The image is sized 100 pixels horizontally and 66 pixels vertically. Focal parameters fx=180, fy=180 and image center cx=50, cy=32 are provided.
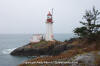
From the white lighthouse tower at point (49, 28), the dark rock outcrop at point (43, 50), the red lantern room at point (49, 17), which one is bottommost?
the dark rock outcrop at point (43, 50)

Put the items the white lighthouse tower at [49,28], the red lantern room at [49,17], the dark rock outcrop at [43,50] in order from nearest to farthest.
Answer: the dark rock outcrop at [43,50]
the red lantern room at [49,17]
the white lighthouse tower at [49,28]

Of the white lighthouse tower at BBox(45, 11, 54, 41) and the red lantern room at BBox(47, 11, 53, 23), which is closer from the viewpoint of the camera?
the red lantern room at BBox(47, 11, 53, 23)

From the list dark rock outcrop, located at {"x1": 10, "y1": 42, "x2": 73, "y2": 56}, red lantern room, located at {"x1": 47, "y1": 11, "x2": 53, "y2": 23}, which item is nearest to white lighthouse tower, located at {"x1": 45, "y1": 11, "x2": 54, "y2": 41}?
red lantern room, located at {"x1": 47, "y1": 11, "x2": 53, "y2": 23}

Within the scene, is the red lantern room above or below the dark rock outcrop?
above

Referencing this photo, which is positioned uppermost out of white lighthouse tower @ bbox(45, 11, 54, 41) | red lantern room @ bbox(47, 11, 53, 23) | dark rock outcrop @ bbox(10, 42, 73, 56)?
red lantern room @ bbox(47, 11, 53, 23)

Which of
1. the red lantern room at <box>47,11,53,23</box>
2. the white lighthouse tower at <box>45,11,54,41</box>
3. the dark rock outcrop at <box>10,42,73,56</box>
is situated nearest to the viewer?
the dark rock outcrop at <box>10,42,73,56</box>

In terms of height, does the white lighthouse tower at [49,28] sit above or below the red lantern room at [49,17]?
below

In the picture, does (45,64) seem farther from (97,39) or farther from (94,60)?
(97,39)

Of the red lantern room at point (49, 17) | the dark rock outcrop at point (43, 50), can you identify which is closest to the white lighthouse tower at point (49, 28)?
the red lantern room at point (49, 17)

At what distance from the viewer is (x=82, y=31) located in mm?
27109

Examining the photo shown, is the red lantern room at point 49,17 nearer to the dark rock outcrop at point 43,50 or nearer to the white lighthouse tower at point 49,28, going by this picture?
the white lighthouse tower at point 49,28

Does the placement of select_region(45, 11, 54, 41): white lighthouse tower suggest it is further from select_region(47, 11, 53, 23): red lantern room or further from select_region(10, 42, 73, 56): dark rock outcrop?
select_region(10, 42, 73, 56): dark rock outcrop

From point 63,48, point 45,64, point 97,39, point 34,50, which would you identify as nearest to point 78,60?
point 45,64

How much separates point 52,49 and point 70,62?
28.0 metres
